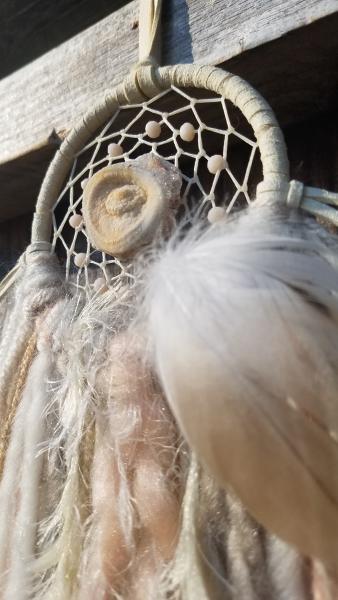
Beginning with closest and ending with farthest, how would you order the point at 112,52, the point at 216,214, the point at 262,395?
the point at 262,395
the point at 216,214
the point at 112,52

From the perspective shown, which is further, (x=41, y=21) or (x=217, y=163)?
(x=41, y=21)

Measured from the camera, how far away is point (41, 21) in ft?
3.17

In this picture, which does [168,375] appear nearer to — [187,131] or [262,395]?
[262,395]

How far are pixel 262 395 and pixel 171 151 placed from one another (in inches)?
15.8

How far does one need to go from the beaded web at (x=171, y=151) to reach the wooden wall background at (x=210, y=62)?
0.04 meters

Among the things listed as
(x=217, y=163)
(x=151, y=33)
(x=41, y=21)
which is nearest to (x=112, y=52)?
(x=151, y=33)

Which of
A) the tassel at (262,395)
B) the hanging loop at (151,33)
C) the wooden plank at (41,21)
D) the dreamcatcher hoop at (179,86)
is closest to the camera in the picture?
the tassel at (262,395)

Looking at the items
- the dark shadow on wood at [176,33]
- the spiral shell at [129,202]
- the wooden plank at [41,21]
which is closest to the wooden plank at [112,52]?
the dark shadow on wood at [176,33]

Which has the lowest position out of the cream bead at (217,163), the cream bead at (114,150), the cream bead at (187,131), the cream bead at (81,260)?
the cream bead at (81,260)

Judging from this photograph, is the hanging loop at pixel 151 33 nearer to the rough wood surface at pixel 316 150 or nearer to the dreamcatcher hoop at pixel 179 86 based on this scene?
the dreamcatcher hoop at pixel 179 86

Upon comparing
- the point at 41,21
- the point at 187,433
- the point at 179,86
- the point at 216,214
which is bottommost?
the point at 187,433

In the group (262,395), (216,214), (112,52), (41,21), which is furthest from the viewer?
(41,21)

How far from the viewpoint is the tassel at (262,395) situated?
394mm

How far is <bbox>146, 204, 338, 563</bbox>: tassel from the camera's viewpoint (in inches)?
15.5
